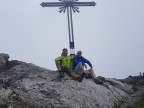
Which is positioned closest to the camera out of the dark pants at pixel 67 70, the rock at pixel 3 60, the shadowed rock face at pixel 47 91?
the shadowed rock face at pixel 47 91

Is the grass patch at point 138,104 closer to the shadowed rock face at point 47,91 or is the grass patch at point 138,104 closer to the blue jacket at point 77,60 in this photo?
the shadowed rock face at point 47,91

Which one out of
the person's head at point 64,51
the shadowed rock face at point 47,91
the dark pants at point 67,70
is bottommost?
the shadowed rock face at point 47,91

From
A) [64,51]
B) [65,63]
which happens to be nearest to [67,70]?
[65,63]

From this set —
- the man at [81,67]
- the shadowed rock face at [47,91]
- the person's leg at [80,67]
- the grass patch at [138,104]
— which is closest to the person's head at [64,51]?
the man at [81,67]

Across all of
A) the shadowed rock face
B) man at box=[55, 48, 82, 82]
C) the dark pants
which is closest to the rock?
the shadowed rock face

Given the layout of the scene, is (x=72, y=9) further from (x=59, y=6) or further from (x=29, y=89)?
(x=29, y=89)

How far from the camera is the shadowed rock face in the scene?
57.7 ft

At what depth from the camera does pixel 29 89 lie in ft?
60.6

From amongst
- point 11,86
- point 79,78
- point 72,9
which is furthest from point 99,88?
point 72,9

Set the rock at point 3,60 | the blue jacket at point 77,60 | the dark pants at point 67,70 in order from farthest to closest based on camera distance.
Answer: the rock at point 3,60 < the blue jacket at point 77,60 < the dark pants at point 67,70

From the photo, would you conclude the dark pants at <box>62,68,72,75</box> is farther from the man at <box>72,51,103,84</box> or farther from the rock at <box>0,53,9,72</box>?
the rock at <box>0,53,9,72</box>

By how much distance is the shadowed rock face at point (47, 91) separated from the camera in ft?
57.7

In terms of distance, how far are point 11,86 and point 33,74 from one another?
1.87 metres

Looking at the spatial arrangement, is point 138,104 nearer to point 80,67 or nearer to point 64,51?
point 80,67
